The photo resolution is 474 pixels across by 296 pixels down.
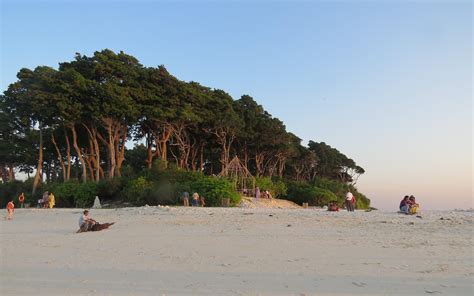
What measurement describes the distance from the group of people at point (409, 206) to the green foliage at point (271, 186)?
15.8 m

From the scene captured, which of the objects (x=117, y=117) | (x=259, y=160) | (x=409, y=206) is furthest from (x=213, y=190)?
(x=259, y=160)

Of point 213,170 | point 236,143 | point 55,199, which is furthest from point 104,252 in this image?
point 213,170

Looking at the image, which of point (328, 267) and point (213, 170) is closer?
point (328, 267)

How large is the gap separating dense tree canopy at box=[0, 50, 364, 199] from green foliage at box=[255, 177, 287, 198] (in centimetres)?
765

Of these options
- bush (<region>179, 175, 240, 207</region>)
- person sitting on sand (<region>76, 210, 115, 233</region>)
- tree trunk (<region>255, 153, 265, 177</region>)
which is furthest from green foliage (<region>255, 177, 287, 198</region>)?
person sitting on sand (<region>76, 210, 115, 233</region>)

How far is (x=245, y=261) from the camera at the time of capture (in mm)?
8297

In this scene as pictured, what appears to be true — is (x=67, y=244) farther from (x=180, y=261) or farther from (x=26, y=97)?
(x=26, y=97)

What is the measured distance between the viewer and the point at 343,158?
74688 millimetres

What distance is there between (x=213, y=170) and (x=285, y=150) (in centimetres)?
1186

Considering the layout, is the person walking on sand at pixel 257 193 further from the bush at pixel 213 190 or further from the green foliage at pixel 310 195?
the green foliage at pixel 310 195

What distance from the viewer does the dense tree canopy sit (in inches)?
1406

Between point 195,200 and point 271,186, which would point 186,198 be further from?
point 271,186

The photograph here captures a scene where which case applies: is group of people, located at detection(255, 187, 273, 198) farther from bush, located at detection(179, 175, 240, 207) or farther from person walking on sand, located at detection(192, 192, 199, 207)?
person walking on sand, located at detection(192, 192, 199, 207)

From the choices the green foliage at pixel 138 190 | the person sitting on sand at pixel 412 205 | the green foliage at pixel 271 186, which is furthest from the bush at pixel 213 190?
the person sitting on sand at pixel 412 205
